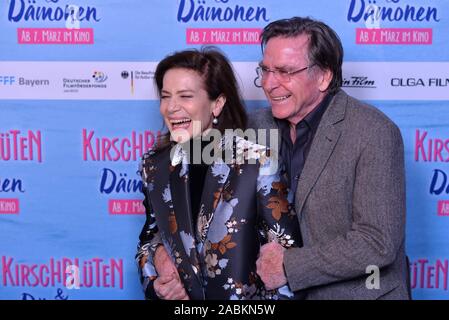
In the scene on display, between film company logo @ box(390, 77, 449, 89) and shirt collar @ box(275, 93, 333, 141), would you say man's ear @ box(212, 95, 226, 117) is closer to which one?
shirt collar @ box(275, 93, 333, 141)

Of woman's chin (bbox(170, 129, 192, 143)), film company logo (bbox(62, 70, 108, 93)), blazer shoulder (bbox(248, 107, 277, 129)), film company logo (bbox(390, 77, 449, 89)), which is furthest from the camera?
film company logo (bbox(62, 70, 108, 93))

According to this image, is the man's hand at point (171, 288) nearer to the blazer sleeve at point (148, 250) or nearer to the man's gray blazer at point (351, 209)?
the blazer sleeve at point (148, 250)

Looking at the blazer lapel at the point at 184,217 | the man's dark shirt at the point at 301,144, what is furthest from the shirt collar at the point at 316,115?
the blazer lapel at the point at 184,217

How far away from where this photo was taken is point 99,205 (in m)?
2.40

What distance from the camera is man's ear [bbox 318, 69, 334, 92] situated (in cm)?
160

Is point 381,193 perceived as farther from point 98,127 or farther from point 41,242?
point 41,242

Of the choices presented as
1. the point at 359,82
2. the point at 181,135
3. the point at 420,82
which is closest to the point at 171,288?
the point at 181,135

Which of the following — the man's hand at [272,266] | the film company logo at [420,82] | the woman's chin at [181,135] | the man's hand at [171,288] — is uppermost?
the film company logo at [420,82]

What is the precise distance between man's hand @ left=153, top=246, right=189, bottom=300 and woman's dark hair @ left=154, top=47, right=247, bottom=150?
0.31 m

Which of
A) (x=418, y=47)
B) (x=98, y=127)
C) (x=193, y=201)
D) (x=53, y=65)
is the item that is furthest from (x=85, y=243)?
(x=418, y=47)

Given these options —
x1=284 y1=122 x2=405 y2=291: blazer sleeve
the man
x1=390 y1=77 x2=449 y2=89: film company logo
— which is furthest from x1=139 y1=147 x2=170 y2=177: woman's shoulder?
x1=390 y1=77 x2=449 y2=89: film company logo

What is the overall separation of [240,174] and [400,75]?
1023 millimetres

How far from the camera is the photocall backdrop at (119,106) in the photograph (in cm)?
220

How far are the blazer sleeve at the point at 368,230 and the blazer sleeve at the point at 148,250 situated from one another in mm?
376
